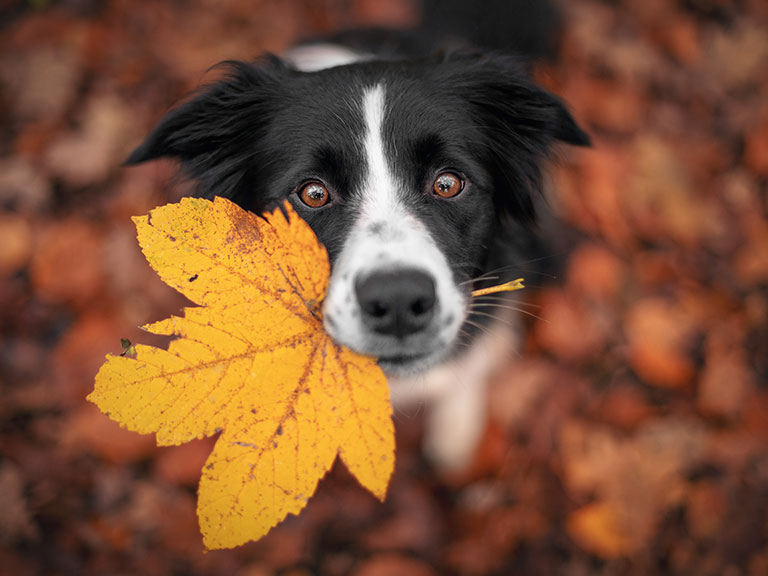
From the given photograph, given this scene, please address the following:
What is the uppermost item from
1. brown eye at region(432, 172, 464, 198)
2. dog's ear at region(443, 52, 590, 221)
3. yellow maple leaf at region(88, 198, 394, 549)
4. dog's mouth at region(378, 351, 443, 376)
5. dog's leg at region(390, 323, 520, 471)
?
dog's ear at region(443, 52, 590, 221)

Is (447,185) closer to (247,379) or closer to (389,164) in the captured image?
(389,164)

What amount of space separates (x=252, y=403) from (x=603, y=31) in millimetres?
3899

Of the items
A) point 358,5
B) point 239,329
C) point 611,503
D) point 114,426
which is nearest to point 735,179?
point 611,503

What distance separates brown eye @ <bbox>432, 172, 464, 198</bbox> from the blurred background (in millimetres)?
1011

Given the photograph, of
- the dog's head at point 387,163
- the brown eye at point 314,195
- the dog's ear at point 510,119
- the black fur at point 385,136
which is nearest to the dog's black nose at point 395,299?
the dog's head at point 387,163

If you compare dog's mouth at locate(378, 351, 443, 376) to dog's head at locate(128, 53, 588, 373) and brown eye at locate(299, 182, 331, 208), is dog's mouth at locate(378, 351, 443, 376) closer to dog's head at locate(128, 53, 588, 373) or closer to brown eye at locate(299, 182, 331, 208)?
dog's head at locate(128, 53, 588, 373)

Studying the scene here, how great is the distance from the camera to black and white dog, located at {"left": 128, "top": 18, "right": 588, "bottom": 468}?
1534 mm

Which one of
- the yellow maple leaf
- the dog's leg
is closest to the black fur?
the yellow maple leaf

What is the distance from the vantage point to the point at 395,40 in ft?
10.5

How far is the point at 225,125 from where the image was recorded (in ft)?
6.55

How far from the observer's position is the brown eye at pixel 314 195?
5.96 feet

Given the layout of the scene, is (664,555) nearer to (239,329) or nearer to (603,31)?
(239,329)

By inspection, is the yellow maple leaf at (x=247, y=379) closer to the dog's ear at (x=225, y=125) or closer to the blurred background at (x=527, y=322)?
the dog's ear at (x=225, y=125)

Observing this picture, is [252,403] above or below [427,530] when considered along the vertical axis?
above
